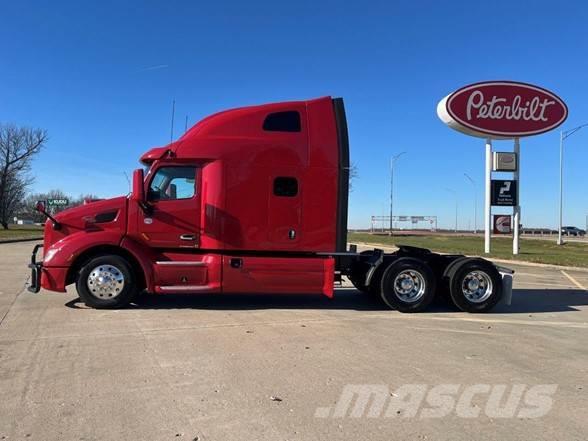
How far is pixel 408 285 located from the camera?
996 centimetres

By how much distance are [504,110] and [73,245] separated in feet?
77.6

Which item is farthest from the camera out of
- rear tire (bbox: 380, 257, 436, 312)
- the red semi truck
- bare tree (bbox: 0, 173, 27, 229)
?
bare tree (bbox: 0, 173, 27, 229)

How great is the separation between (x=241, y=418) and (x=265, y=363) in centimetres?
168

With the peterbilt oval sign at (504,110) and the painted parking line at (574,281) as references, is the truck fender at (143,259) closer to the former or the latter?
the painted parking line at (574,281)

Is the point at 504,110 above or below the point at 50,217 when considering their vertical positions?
above

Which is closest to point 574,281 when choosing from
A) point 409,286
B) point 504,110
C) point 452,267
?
point 452,267

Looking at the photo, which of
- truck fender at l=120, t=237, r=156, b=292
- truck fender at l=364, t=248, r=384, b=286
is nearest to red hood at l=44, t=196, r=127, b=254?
truck fender at l=120, t=237, r=156, b=292

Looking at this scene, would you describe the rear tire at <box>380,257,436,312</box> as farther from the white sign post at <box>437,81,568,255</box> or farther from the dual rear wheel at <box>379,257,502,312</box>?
the white sign post at <box>437,81,568,255</box>

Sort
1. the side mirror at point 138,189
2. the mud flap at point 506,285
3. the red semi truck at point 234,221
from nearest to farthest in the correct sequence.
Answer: the red semi truck at point 234,221
the side mirror at point 138,189
the mud flap at point 506,285

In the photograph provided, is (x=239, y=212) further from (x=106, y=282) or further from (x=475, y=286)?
(x=475, y=286)

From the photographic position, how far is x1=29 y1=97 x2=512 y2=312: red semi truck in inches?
373

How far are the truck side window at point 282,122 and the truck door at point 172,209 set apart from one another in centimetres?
146

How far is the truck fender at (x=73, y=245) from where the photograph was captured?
9.32 metres

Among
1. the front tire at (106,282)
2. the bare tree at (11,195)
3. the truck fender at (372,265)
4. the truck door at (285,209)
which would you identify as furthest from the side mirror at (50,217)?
the bare tree at (11,195)
